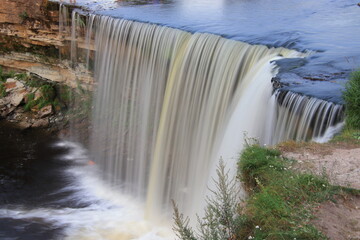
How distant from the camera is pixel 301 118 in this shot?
24.0 feet

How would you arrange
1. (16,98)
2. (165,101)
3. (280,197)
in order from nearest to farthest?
(280,197) < (165,101) < (16,98)

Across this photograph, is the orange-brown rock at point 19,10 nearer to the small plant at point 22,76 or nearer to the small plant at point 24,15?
the small plant at point 24,15

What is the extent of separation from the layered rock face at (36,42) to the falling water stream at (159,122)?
0.79 metres

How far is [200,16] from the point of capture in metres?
13.8

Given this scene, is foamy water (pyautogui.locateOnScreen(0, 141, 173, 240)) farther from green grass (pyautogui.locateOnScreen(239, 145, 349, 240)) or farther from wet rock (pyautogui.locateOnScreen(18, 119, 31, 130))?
green grass (pyautogui.locateOnScreen(239, 145, 349, 240))

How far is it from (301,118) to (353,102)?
806 mm

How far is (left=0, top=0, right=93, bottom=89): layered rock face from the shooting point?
15250mm

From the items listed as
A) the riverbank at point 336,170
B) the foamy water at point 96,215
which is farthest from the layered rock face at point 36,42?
the riverbank at point 336,170

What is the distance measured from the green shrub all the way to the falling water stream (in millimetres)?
170

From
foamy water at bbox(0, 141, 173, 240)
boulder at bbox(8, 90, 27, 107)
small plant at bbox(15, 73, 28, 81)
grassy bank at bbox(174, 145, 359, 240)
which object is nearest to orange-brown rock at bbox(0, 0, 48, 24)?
small plant at bbox(15, 73, 28, 81)

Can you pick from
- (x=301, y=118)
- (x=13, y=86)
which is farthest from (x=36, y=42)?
(x=301, y=118)

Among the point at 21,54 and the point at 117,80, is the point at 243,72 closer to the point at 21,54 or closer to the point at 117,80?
the point at 117,80

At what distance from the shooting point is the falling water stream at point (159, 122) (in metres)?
8.09

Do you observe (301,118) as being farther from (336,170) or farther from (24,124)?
(24,124)
